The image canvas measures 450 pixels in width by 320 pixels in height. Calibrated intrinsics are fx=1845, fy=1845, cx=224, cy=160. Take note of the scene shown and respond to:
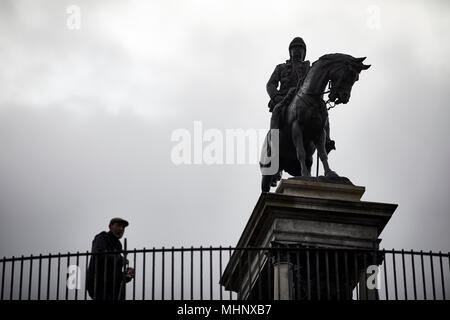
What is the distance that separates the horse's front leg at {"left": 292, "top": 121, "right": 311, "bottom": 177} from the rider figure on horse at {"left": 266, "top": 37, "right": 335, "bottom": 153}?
2.02ft

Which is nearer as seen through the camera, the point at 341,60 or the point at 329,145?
the point at 341,60

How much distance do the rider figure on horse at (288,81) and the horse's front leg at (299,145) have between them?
616 mm

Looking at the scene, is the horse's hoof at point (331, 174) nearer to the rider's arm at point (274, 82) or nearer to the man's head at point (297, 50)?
the rider's arm at point (274, 82)

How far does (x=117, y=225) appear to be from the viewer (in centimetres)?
3388

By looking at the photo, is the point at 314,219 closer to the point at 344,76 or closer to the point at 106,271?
the point at 344,76

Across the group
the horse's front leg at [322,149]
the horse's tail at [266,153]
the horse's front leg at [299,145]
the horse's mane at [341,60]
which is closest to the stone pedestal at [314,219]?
the horse's front leg at [299,145]

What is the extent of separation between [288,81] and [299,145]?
2.21m

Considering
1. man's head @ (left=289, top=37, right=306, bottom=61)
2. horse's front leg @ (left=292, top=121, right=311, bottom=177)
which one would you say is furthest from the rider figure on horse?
horse's front leg @ (left=292, top=121, right=311, bottom=177)

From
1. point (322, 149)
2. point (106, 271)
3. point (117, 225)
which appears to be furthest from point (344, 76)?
point (106, 271)

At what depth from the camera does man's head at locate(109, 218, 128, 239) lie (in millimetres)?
33812

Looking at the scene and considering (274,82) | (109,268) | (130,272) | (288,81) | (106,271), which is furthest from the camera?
(274,82)

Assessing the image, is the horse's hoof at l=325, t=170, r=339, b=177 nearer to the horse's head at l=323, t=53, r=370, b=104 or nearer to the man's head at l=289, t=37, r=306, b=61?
the horse's head at l=323, t=53, r=370, b=104

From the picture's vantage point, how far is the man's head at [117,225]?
3381 centimetres
